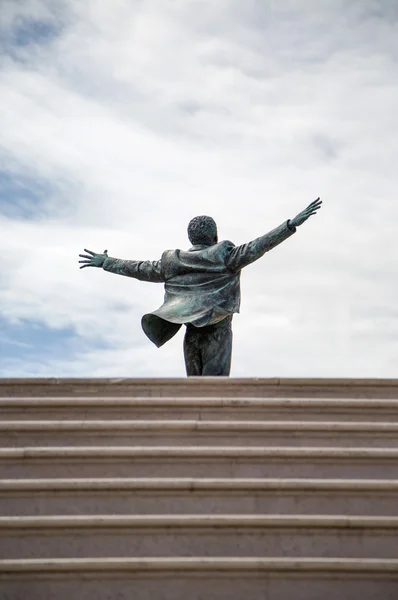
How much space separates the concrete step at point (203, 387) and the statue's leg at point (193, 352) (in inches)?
76.9

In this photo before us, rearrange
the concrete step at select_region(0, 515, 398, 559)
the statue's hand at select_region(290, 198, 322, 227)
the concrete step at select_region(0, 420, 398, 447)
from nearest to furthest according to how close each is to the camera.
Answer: the concrete step at select_region(0, 515, 398, 559)
the concrete step at select_region(0, 420, 398, 447)
the statue's hand at select_region(290, 198, 322, 227)

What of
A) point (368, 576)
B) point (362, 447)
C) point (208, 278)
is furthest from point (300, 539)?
point (208, 278)

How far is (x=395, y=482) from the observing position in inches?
344

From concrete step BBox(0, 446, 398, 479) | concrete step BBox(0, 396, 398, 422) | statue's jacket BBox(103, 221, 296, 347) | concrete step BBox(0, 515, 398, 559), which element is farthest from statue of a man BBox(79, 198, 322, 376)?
concrete step BBox(0, 515, 398, 559)

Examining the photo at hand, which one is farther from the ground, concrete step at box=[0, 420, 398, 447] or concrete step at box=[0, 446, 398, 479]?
concrete step at box=[0, 420, 398, 447]

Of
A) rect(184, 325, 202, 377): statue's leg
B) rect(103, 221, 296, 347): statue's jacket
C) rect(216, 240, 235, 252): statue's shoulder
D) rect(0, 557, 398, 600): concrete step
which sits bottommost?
rect(0, 557, 398, 600): concrete step

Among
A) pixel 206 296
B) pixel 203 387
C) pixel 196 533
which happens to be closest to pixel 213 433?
pixel 203 387

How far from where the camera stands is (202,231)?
1206 cm

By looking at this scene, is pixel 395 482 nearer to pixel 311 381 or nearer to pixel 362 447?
pixel 362 447

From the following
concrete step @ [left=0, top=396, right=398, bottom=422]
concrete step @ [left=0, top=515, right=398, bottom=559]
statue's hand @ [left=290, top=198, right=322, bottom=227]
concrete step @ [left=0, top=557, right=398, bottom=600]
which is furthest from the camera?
statue's hand @ [left=290, top=198, right=322, bottom=227]

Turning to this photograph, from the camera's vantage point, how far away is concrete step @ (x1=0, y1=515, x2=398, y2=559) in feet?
27.6

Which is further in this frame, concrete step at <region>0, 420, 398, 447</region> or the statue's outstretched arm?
the statue's outstretched arm

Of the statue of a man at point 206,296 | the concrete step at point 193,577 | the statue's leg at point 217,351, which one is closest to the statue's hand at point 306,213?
the statue of a man at point 206,296

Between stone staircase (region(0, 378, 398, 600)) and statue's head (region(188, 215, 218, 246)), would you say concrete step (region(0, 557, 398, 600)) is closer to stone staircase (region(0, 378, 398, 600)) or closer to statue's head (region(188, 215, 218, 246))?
stone staircase (region(0, 378, 398, 600))
